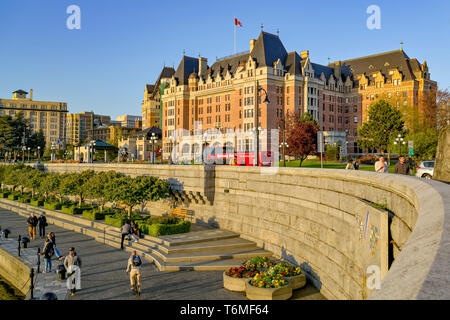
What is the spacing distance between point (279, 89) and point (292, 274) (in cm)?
6673

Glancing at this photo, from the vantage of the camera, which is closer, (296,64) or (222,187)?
(222,187)

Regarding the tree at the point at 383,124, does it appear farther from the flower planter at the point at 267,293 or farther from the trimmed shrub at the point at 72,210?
the flower planter at the point at 267,293

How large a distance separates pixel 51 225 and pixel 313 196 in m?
27.6

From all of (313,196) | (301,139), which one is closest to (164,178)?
(313,196)

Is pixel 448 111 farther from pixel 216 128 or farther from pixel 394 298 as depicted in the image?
pixel 394 298

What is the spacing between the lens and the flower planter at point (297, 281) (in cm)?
1706

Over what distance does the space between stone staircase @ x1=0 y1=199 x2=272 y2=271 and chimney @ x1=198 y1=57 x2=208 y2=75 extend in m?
71.3

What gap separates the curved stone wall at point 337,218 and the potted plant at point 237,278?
3.41 metres

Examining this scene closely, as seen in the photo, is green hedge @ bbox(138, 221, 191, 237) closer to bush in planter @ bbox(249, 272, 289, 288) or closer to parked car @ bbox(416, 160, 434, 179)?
bush in planter @ bbox(249, 272, 289, 288)

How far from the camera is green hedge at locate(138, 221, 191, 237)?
26141 mm

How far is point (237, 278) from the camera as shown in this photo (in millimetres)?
16812

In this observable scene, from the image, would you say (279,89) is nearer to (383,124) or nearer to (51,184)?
(383,124)

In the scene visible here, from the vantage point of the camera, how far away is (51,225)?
3628 cm

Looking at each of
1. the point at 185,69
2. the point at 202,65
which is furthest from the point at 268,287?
the point at 185,69
